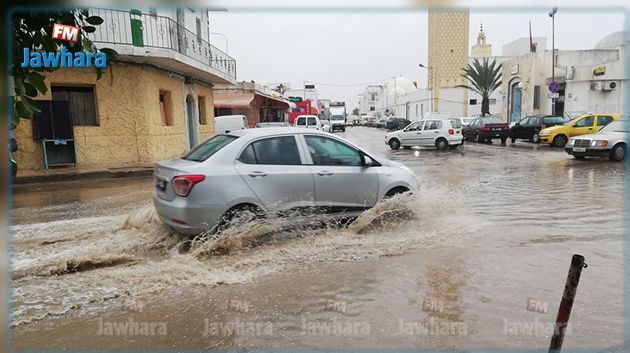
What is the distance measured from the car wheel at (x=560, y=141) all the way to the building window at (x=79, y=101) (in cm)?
1999

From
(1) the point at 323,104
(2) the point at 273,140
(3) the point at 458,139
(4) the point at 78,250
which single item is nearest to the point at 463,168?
(3) the point at 458,139

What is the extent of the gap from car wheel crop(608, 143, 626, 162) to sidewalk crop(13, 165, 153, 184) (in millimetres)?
14840

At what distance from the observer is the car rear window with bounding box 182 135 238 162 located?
5598 mm

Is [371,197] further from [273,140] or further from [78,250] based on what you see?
[78,250]

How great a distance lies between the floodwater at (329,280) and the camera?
11.4ft

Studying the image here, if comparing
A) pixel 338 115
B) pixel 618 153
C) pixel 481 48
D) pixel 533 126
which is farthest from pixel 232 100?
pixel 481 48

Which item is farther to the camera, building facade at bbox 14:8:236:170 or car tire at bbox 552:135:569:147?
car tire at bbox 552:135:569:147

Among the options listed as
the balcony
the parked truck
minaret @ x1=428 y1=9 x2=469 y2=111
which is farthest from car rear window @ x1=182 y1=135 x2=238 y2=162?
minaret @ x1=428 y1=9 x2=469 y2=111

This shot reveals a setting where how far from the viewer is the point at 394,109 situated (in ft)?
262

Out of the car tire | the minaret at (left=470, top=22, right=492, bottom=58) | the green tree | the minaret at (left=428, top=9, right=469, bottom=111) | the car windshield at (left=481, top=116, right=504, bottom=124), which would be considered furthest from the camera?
the minaret at (left=470, top=22, right=492, bottom=58)

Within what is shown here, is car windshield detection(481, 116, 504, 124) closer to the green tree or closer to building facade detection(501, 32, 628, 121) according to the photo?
building facade detection(501, 32, 628, 121)

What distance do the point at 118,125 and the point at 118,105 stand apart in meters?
0.66

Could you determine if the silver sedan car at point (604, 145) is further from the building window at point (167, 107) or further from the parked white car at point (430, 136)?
the building window at point (167, 107)

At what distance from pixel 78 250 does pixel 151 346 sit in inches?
109
